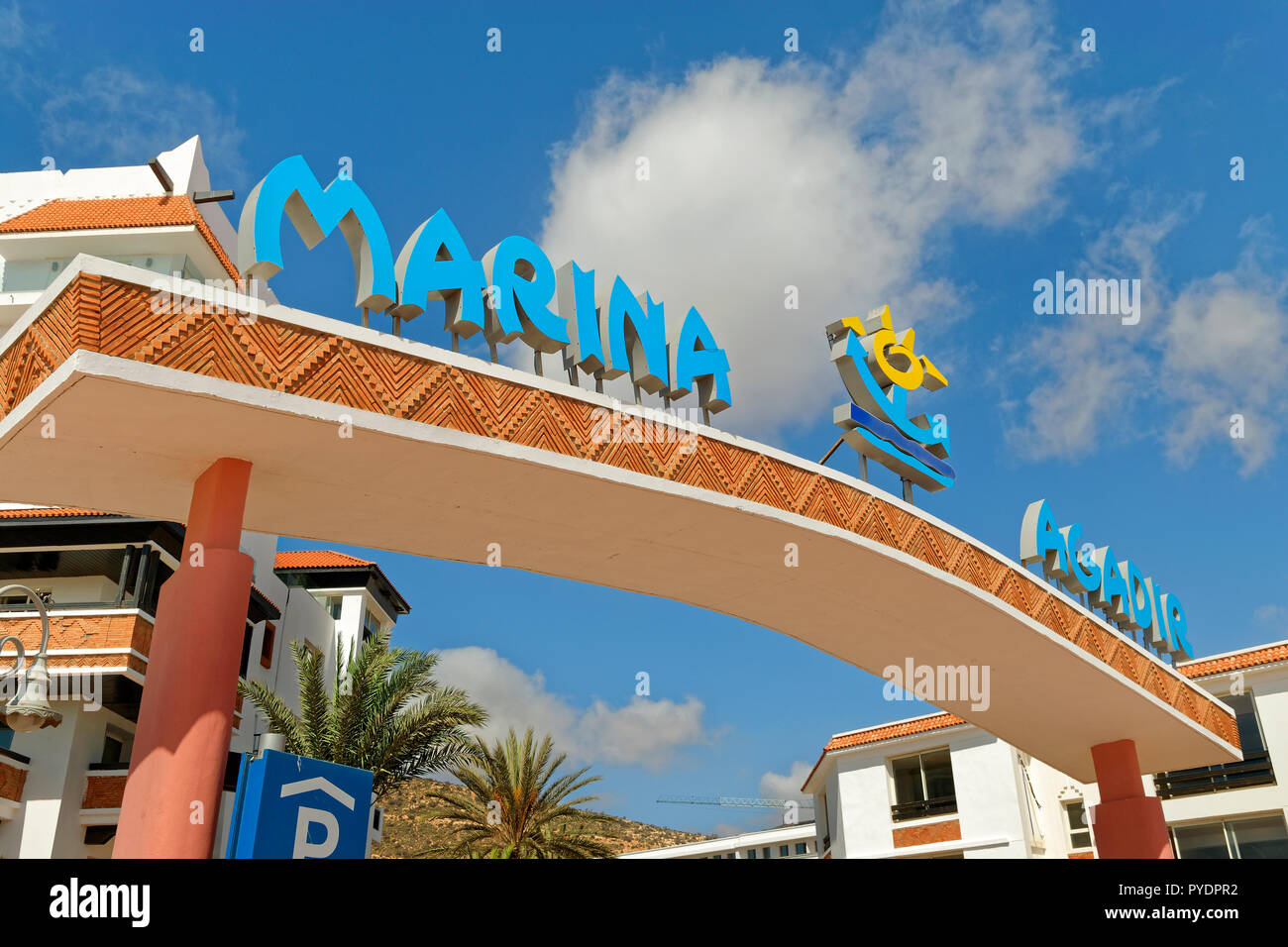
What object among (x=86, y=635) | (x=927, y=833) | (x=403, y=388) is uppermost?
(x=86, y=635)

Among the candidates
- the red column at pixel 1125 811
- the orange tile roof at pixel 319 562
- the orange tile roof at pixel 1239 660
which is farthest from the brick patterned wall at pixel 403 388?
the orange tile roof at pixel 319 562

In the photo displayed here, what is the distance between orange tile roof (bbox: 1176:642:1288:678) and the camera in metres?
26.2

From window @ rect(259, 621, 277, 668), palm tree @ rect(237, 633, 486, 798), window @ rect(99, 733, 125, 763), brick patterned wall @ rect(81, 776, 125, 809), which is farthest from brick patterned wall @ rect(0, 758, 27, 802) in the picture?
window @ rect(259, 621, 277, 668)

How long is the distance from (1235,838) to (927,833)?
8.05 m

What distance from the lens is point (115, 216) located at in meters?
32.0

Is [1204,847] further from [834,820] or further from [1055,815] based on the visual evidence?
[834,820]

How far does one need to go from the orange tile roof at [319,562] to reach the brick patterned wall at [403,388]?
32.0 metres

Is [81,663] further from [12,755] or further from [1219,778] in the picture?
[1219,778]

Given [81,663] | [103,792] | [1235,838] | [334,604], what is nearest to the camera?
[81,663]

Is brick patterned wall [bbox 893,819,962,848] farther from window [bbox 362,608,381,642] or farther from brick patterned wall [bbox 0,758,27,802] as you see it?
brick patterned wall [bbox 0,758,27,802]

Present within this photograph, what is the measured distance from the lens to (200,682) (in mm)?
8734

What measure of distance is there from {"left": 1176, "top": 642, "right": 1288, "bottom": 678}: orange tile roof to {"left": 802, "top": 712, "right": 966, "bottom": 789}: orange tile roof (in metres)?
6.43

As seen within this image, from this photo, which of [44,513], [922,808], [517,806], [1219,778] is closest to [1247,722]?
[1219,778]
